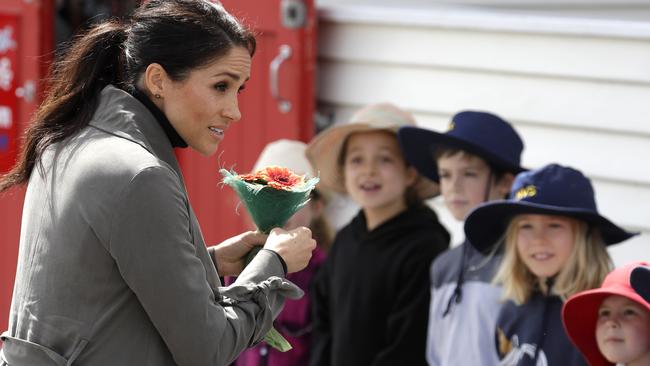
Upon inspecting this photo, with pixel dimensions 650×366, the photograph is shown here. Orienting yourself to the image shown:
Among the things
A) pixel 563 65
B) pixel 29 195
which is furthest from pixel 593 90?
pixel 29 195

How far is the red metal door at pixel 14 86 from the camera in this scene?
23.7 ft

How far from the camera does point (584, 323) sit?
3.62 m

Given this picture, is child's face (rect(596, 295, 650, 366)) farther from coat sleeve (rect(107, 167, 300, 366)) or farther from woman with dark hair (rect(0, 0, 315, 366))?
coat sleeve (rect(107, 167, 300, 366))

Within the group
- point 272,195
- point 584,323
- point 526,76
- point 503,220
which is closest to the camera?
point 272,195

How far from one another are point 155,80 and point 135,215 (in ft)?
1.19

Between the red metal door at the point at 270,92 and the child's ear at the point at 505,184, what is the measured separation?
1.59m

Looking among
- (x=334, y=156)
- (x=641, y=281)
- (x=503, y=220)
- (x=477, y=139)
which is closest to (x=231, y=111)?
(x=641, y=281)

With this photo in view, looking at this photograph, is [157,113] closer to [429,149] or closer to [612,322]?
[612,322]

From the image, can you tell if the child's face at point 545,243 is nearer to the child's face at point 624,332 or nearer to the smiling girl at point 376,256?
the child's face at point 624,332

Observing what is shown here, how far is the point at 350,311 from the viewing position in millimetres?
4805

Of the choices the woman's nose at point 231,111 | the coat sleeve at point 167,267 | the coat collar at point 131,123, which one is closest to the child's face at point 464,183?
the woman's nose at point 231,111

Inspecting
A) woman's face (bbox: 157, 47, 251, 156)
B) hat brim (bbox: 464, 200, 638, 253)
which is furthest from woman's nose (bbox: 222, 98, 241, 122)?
hat brim (bbox: 464, 200, 638, 253)

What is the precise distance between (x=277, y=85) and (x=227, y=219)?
84cm

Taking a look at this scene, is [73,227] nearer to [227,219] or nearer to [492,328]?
[492,328]
